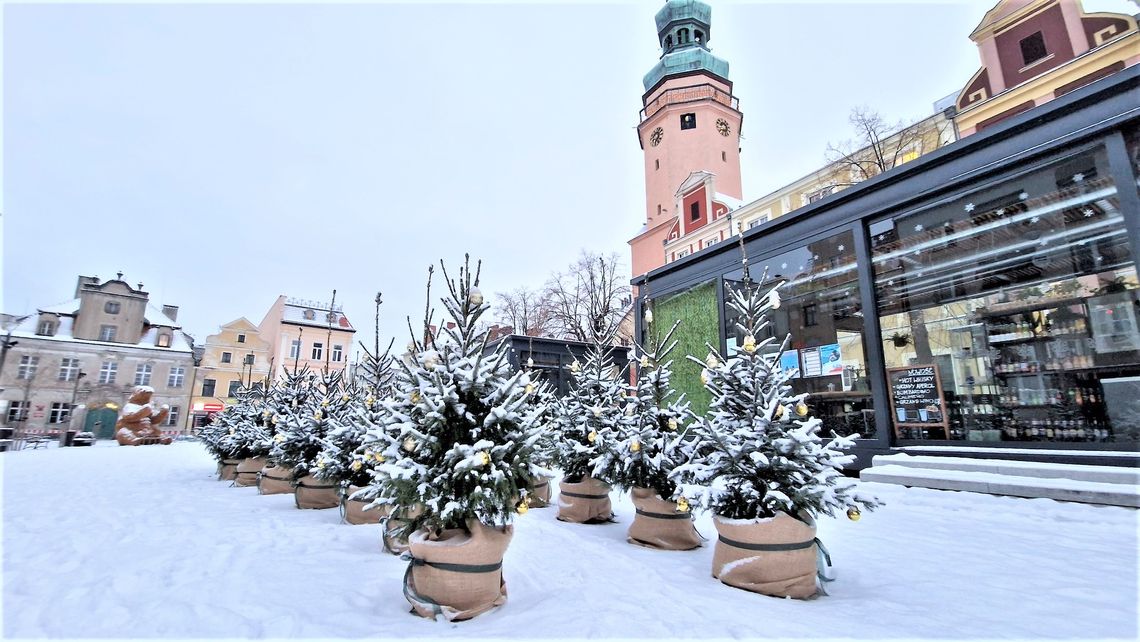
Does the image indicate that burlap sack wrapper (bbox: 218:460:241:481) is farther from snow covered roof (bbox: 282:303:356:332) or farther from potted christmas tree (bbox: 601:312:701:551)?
snow covered roof (bbox: 282:303:356:332)

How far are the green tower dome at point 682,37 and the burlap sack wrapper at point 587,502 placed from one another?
39223mm

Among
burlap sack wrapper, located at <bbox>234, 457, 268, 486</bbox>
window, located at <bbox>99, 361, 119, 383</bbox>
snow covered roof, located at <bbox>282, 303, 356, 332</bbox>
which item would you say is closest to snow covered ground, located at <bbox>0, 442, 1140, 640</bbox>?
burlap sack wrapper, located at <bbox>234, 457, 268, 486</bbox>

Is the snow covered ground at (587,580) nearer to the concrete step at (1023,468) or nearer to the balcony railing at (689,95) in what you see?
the concrete step at (1023,468)

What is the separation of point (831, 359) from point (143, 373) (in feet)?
151

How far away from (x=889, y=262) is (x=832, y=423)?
11.0 ft

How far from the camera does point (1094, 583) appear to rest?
→ 3764 mm

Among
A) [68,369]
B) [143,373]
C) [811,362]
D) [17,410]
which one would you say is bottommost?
[17,410]

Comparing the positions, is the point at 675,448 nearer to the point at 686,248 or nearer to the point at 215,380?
the point at 686,248

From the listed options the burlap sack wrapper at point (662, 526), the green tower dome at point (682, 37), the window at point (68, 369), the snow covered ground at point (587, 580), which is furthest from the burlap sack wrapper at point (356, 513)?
the window at point (68, 369)

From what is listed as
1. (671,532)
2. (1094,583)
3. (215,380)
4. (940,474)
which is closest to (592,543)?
(671,532)

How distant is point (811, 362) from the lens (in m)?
10.4

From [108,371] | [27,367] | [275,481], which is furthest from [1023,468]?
[27,367]

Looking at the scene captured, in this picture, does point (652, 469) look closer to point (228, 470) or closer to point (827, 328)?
point (827, 328)

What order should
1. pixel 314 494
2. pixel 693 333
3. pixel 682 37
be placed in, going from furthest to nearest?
pixel 682 37, pixel 693 333, pixel 314 494
